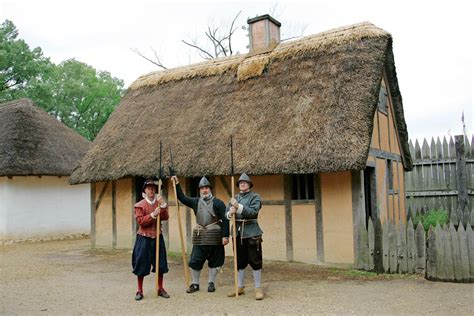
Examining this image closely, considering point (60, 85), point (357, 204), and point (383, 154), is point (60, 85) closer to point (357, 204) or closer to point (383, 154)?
point (383, 154)

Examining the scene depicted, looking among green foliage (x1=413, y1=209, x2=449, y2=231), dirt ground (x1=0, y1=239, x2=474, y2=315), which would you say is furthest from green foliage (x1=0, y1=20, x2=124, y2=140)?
green foliage (x1=413, y1=209, x2=449, y2=231)

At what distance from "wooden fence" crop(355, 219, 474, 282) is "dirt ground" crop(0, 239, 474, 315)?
0.23 m

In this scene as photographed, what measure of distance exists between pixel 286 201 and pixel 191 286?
292 cm

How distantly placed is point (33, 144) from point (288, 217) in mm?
9229

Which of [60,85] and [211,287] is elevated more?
[60,85]

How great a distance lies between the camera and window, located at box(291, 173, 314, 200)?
8.30 metres

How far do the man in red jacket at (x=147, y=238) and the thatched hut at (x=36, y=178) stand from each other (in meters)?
8.57

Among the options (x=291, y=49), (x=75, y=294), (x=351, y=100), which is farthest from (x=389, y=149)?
(x=75, y=294)

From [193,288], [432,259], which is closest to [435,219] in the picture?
[432,259]

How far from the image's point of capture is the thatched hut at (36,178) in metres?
13.2

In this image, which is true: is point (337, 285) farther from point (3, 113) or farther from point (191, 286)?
point (3, 113)

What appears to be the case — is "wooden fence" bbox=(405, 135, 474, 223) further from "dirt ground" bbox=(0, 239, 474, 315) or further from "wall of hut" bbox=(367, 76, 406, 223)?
"dirt ground" bbox=(0, 239, 474, 315)

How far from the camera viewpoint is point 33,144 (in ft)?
45.4

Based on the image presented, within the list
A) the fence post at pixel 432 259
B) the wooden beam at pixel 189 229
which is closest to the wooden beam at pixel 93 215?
the wooden beam at pixel 189 229
